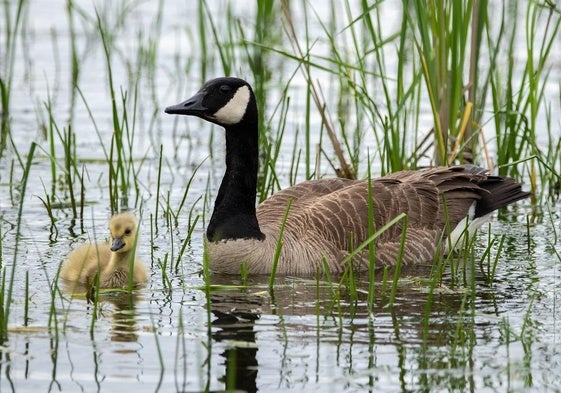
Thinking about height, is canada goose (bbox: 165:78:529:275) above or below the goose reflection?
above

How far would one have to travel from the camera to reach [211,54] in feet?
55.7

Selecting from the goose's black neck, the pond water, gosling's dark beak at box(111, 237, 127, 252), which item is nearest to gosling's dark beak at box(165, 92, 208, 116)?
the goose's black neck

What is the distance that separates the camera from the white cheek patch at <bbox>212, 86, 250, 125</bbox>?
9589mm

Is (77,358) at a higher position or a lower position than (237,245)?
lower

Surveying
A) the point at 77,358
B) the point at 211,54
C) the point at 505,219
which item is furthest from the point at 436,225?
the point at 211,54

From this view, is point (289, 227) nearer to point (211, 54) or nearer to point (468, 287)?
point (468, 287)

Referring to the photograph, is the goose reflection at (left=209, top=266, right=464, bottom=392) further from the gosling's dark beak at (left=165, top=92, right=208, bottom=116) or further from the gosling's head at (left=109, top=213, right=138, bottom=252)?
the gosling's dark beak at (left=165, top=92, right=208, bottom=116)

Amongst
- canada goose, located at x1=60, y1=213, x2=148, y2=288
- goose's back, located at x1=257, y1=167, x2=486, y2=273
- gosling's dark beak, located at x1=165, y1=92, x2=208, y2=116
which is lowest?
canada goose, located at x1=60, y1=213, x2=148, y2=288

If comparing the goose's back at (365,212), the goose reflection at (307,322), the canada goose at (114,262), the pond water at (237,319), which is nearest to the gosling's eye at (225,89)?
the pond water at (237,319)

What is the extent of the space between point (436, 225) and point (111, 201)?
277 centimetres

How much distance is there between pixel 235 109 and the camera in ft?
31.6

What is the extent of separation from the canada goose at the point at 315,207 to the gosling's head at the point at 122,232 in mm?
895

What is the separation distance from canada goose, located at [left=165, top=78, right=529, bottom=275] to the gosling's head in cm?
89

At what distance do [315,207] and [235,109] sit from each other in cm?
107
